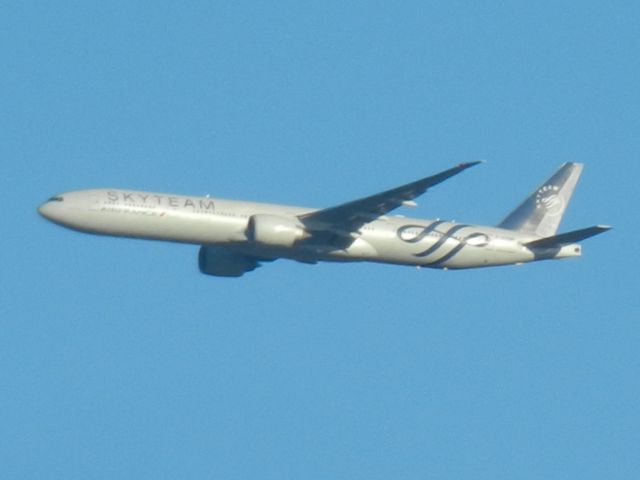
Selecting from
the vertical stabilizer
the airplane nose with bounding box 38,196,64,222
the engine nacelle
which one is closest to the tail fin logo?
the vertical stabilizer

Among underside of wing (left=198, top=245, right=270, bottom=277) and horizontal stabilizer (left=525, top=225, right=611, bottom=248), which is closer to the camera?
horizontal stabilizer (left=525, top=225, right=611, bottom=248)

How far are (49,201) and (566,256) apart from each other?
2132 centimetres

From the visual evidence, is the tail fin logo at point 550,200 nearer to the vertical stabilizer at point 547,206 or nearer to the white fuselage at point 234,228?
the vertical stabilizer at point 547,206

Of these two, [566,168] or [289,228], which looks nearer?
[289,228]

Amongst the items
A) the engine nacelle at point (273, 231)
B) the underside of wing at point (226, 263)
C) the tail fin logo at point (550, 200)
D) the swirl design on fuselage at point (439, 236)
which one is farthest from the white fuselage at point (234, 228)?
the tail fin logo at point (550, 200)

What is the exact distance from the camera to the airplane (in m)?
67.9

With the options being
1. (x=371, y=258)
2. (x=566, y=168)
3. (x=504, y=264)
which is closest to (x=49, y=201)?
(x=371, y=258)

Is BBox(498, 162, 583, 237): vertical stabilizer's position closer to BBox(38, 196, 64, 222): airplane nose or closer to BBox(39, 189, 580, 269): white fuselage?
BBox(39, 189, 580, 269): white fuselage

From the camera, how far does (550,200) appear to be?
260 feet

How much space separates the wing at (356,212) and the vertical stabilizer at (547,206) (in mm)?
9400

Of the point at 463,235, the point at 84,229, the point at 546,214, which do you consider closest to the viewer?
the point at 84,229

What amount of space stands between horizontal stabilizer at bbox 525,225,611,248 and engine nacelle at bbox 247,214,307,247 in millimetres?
10834

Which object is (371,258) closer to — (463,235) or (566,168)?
(463,235)

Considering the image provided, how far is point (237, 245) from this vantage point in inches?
2717
